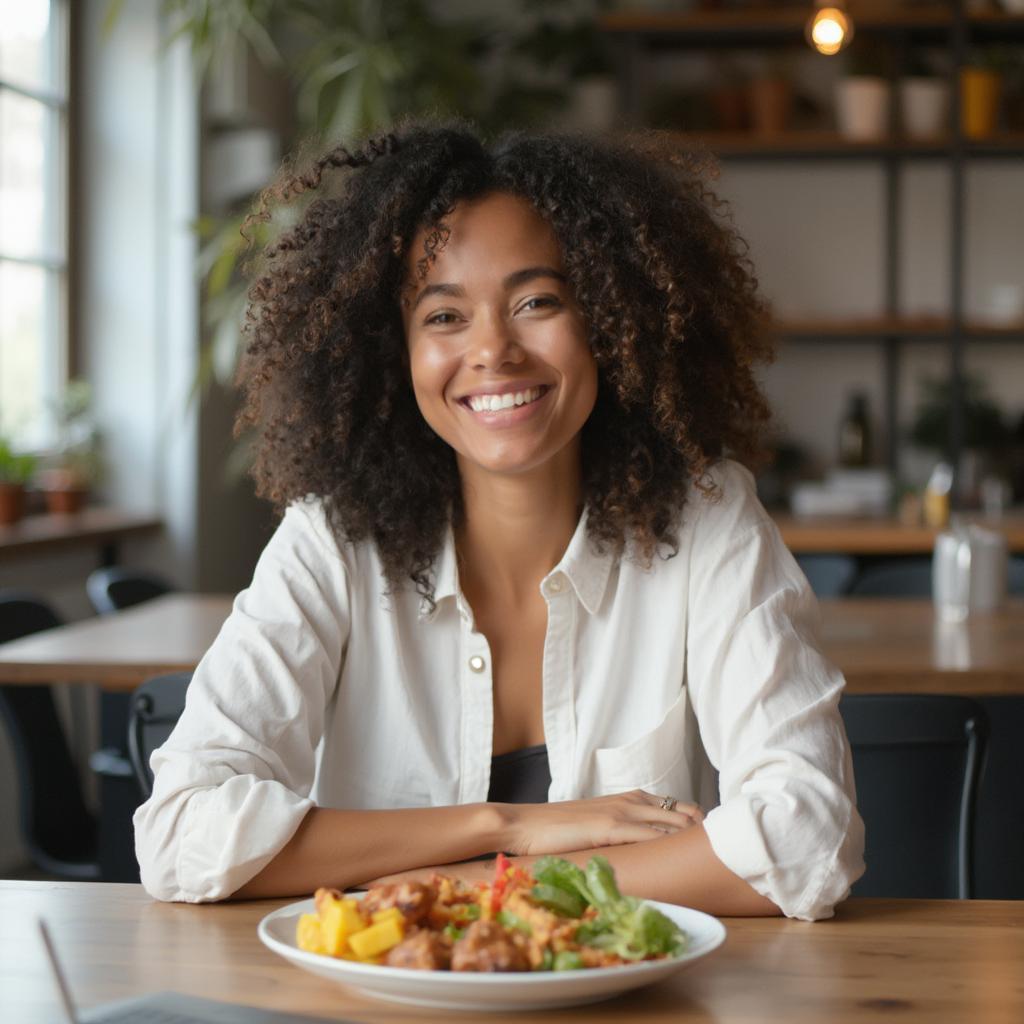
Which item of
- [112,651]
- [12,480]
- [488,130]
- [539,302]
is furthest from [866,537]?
[539,302]

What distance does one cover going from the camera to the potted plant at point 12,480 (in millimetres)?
4125

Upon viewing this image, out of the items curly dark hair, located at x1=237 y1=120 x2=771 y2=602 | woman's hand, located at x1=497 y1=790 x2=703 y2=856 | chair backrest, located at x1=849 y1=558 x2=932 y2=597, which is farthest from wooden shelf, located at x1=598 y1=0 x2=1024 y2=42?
woman's hand, located at x1=497 y1=790 x2=703 y2=856

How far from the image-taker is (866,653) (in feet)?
8.93

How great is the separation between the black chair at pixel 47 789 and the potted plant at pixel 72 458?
1803 millimetres

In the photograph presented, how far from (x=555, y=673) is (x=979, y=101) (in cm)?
431

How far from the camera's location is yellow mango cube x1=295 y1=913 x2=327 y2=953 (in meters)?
1.09

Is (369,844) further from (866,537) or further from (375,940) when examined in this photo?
(866,537)

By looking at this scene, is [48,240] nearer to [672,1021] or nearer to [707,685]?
[707,685]

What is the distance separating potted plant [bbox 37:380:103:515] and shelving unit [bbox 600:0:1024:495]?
6.93 feet

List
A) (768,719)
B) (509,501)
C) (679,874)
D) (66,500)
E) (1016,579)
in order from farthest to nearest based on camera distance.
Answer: (66,500) < (1016,579) < (509,501) < (768,719) < (679,874)

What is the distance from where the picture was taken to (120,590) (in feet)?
11.8

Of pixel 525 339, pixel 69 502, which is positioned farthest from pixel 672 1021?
pixel 69 502

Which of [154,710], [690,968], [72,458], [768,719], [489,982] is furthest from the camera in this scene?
[72,458]

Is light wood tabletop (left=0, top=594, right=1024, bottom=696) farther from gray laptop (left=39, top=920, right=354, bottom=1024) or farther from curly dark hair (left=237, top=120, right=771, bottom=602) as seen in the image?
gray laptop (left=39, top=920, right=354, bottom=1024)
